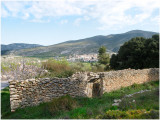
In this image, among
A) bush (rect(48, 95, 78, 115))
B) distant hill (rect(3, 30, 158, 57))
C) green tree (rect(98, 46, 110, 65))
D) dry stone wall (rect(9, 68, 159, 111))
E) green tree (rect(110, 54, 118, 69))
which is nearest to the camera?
bush (rect(48, 95, 78, 115))

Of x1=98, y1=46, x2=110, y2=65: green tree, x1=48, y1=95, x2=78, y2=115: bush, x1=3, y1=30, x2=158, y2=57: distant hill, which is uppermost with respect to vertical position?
x1=3, y1=30, x2=158, y2=57: distant hill

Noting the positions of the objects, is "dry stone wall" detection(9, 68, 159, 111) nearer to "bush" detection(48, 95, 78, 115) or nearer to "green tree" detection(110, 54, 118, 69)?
"bush" detection(48, 95, 78, 115)

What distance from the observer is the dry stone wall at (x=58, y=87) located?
8773 mm

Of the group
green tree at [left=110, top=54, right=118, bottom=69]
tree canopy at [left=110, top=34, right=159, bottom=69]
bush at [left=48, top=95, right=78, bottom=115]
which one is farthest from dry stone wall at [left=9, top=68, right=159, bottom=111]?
green tree at [left=110, top=54, right=118, bottom=69]

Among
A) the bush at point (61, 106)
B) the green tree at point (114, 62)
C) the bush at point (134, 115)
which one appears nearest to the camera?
the bush at point (134, 115)

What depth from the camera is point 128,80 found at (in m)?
13.2

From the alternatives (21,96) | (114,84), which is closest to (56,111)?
(21,96)

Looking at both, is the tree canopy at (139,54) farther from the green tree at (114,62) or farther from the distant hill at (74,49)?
the distant hill at (74,49)

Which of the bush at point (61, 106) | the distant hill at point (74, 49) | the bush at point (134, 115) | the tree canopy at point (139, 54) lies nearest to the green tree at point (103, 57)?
the tree canopy at point (139, 54)

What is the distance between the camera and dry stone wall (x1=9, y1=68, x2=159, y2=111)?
345 inches

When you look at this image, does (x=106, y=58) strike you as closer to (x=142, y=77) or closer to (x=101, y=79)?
(x=142, y=77)

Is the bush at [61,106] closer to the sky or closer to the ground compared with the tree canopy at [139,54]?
closer to the ground

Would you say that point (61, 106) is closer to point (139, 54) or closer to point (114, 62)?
point (139, 54)

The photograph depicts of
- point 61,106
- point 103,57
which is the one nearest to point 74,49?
point 103,57
